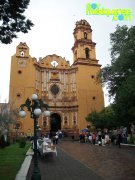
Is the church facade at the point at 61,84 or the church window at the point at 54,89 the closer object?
the church facade at the point at 61,84

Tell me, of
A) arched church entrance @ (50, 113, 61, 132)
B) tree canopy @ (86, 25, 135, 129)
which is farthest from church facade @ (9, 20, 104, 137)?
tree canopy @ (86, 25, 135, 129)

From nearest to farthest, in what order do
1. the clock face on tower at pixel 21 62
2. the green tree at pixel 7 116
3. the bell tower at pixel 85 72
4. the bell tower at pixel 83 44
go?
the green tree at pixel 7 116 → the clock face on tower at pixel 21 62 → the bell tower at pixel 85 72 → the bell tower at pixel 83 44

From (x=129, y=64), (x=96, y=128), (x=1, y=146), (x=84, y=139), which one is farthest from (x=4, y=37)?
(x=96, y=128)

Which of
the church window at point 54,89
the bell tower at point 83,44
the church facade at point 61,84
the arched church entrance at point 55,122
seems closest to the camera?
the church facade at point 61,84

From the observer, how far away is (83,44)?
46.4m

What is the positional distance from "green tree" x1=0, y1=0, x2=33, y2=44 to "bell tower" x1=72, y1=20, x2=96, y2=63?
119 ft

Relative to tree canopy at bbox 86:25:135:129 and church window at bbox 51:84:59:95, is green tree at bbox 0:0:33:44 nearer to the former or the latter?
tree canopy at bbox 86:25:135:129

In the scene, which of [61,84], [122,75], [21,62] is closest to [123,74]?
[122,75]

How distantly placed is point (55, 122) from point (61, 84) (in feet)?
22.8

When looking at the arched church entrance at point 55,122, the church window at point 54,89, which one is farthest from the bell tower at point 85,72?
the arched church entrance at point 55,122

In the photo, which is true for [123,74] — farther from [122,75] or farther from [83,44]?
[83,44]

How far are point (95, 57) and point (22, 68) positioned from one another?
46.1ft

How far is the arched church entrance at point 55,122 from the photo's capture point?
143ft

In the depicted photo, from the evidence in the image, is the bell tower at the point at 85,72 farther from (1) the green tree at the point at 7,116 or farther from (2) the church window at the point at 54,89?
(1) the green tree at the point at 7,116
